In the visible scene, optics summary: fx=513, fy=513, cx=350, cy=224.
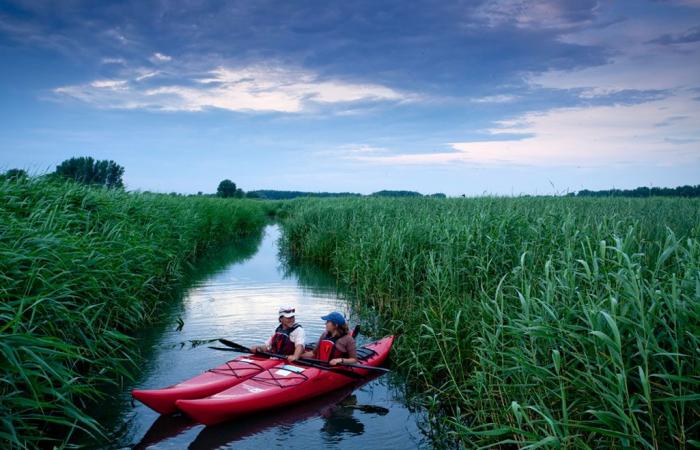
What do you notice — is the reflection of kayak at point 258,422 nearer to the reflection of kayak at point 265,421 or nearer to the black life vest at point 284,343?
the reflection of kayak at point 265,421

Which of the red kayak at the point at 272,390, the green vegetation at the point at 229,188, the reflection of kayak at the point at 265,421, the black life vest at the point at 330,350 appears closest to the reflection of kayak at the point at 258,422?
the reflection of kayak at the point at 265,421

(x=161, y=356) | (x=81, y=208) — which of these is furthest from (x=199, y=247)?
(x=161, y=356)

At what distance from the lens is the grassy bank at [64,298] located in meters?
3.95

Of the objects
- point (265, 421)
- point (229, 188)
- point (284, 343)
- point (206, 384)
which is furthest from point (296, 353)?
point (229, 188)

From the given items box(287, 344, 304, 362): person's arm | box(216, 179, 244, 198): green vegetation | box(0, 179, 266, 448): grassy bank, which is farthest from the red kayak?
box(216, 179, 244, 198): green vegetation

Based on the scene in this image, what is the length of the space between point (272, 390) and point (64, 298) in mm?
2688

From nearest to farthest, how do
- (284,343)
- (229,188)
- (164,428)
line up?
(164,428), (284,343), (229,188)

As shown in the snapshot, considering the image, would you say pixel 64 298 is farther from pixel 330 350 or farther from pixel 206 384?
pixel 330 350

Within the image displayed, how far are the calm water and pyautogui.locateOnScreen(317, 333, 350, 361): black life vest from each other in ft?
1.52

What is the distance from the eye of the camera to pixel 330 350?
6727mm

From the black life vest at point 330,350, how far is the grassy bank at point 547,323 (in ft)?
2.99

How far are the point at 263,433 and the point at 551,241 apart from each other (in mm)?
4103

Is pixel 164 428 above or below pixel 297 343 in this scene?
below

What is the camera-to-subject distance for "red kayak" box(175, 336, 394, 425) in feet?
17.2
